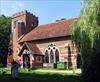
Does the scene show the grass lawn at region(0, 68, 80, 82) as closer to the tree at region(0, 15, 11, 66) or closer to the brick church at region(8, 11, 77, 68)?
the brick church at region(8, 11, 77, 68)

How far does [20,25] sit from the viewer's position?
51.5m

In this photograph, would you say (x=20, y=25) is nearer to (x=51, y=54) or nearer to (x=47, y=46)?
(x=47, y=46)

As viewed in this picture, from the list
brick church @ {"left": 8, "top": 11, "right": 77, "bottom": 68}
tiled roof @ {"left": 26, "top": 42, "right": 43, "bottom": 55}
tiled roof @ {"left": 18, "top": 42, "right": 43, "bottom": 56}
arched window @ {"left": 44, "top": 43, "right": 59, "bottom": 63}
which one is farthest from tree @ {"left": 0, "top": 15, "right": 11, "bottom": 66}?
arched window @ {"left": 44, "top": 43, "right": 59, "bottom": 63}

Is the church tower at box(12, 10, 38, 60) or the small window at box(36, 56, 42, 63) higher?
the church tower at box(12, 10, 38, 60)

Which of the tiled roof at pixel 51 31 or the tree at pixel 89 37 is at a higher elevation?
the tiled roof at pixel 51 31

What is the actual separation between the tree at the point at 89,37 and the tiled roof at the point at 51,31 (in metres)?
13.9

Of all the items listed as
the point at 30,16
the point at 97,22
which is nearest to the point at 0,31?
the point at 30,16

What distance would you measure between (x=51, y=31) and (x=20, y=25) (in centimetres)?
905

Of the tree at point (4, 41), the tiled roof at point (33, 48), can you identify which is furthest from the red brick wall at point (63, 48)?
the tree at point (4, 41)

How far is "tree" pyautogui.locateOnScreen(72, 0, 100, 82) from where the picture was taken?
15.4 m

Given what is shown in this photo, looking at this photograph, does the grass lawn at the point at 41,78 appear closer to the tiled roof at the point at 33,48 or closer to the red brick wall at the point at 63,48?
the red brick wall at the point at 63,48

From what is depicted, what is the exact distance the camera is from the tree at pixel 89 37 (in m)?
15.4

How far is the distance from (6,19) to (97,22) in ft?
143

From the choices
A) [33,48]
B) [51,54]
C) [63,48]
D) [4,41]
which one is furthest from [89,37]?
[4,41]
